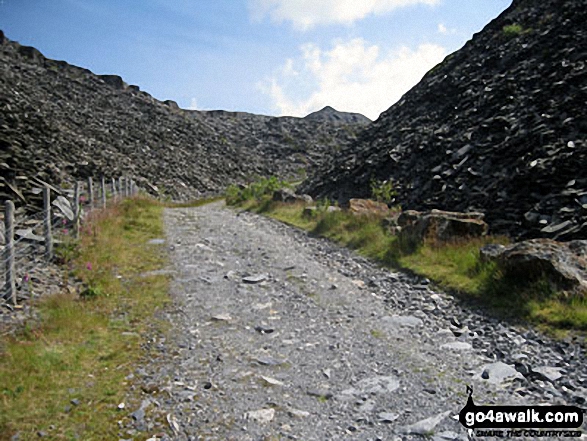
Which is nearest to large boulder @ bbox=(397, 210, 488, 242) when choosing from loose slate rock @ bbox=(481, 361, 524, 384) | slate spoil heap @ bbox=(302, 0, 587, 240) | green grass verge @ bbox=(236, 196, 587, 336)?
green grass verge @ bbox=(236, 196, 587, 336)

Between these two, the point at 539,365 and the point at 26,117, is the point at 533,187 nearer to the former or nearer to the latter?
the point at 539,365

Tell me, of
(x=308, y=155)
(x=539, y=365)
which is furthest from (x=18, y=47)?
(x=539, y=365)

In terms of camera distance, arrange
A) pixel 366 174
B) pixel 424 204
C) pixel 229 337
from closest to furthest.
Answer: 1. pixel 229 337
2. pixel 424 204
3. pixel 366 174

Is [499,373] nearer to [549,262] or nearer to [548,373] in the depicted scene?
[548,373]

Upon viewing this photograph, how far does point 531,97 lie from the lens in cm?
1780

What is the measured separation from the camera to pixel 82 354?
5.77 metres

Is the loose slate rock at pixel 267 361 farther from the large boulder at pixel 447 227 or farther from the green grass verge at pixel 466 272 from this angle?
the large boulder at pixel 447 227

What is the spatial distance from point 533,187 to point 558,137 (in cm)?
279

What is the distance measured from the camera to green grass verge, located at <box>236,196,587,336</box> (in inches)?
263

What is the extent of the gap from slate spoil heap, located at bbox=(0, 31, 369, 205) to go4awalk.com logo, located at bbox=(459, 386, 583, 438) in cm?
1520

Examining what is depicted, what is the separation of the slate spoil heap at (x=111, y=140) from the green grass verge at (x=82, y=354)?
794 centimetres

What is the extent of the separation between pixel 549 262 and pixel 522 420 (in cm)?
405

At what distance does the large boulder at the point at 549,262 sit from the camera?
7.15 metres

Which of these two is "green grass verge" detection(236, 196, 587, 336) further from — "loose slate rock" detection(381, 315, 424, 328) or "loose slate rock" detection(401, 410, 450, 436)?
"loose slate rock" detection(401, 410, 450, 436)
